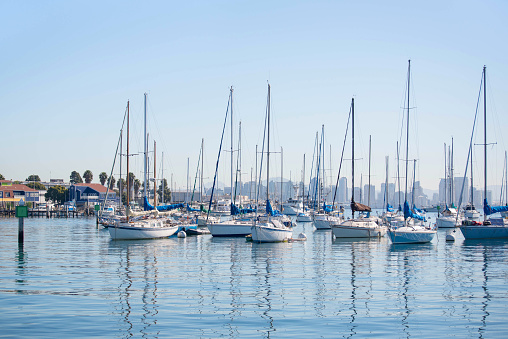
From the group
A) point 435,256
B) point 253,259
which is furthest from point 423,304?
point 435,256

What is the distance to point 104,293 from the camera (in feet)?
72.1

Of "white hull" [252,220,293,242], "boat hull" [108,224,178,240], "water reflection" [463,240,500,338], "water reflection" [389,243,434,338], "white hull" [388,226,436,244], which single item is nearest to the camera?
"water reflection" [389,243,434,338]

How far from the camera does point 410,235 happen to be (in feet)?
154

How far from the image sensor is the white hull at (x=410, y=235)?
1822 inches

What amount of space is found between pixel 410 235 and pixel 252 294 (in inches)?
1113

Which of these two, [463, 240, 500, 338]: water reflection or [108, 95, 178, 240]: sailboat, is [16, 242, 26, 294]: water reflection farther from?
[463, 240, 500, 338]: water reflection

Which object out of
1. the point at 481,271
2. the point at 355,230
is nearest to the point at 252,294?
the point at 481,271

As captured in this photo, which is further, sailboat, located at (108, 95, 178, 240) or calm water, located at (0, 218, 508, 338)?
sailboat, located at (108, 95, 178, 240)

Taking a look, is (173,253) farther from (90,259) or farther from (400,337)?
(400,337)

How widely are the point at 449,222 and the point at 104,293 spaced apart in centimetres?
6487

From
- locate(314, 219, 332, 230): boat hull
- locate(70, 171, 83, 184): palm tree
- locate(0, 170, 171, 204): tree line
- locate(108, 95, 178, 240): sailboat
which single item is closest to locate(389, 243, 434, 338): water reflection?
locate(108, 95, 178, 240): sailboat

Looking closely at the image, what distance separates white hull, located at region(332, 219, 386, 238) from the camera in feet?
170

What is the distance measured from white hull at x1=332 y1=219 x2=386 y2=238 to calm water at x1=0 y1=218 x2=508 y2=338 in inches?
471

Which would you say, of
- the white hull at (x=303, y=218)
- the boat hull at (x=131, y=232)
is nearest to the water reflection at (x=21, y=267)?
the boat hull at (x=131, y=232)
